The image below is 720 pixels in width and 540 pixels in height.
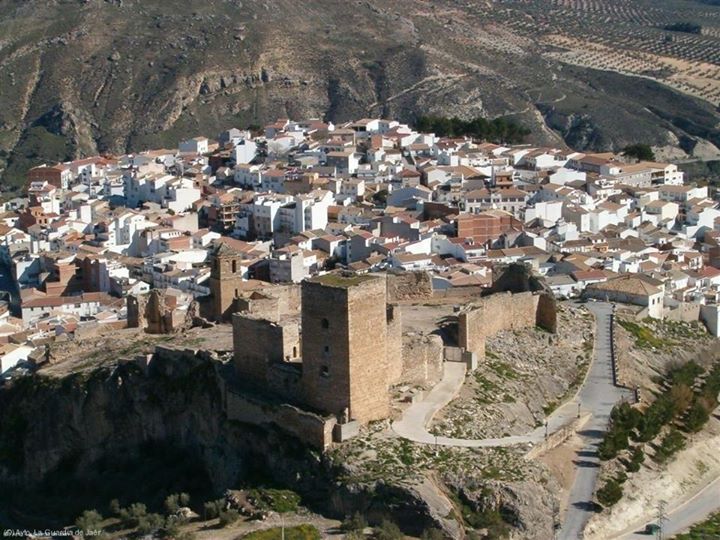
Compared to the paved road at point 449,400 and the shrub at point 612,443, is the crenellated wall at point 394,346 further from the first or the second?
the shrub at point 612,443

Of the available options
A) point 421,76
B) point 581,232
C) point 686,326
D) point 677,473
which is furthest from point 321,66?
point 677,473

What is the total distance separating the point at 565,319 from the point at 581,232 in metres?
18.8

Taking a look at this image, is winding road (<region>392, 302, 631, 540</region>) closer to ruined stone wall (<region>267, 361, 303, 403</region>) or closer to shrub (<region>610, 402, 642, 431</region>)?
shrub (<region>610, 402, 642, 431</region>)

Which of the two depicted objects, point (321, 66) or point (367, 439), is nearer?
point (367, 439)

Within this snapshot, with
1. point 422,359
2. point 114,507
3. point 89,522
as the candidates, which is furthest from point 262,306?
point 89,522

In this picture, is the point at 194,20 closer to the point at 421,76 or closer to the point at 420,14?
the point at 421,76

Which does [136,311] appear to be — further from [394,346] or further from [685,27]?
[685,27]

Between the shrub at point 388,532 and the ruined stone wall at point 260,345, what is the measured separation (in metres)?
4.16

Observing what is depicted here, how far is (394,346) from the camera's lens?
22266mm

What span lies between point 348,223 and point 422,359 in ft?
89.6

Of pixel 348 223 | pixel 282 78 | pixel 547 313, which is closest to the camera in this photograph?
pixel 547 313

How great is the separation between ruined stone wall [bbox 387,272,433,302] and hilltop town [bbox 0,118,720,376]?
2.42 metres

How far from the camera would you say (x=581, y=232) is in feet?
158

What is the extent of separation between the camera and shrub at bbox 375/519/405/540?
18.7 metres
